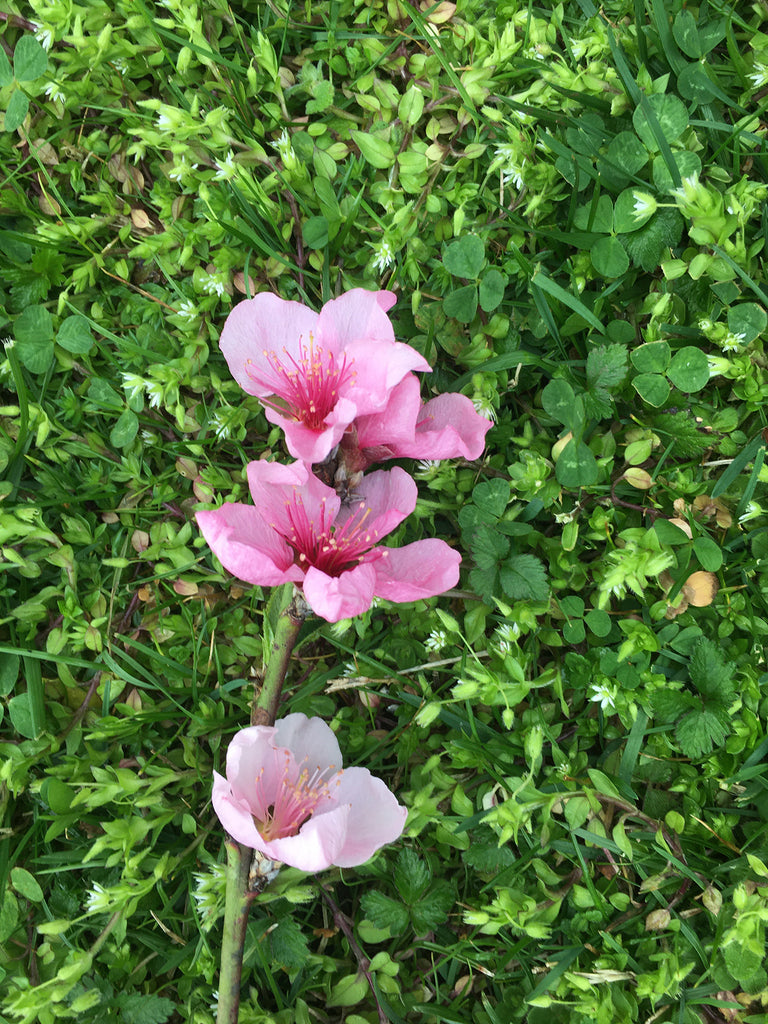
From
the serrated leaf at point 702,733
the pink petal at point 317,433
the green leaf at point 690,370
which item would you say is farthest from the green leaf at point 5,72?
the serrated leaf at point 702,733

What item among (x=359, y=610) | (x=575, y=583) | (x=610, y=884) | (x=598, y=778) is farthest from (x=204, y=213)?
(x=610, y=884)

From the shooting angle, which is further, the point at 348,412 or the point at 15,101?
the point at 15,101

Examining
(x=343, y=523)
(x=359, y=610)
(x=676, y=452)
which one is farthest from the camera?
(x=676, y=452)

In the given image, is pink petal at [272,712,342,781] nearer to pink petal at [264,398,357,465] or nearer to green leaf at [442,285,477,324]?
pink petal at [264,398,357,465]

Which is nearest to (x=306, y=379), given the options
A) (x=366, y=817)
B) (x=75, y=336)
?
(x=75, y=336)

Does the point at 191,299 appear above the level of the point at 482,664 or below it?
above

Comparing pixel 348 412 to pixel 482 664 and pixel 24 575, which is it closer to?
pixel 482 664
